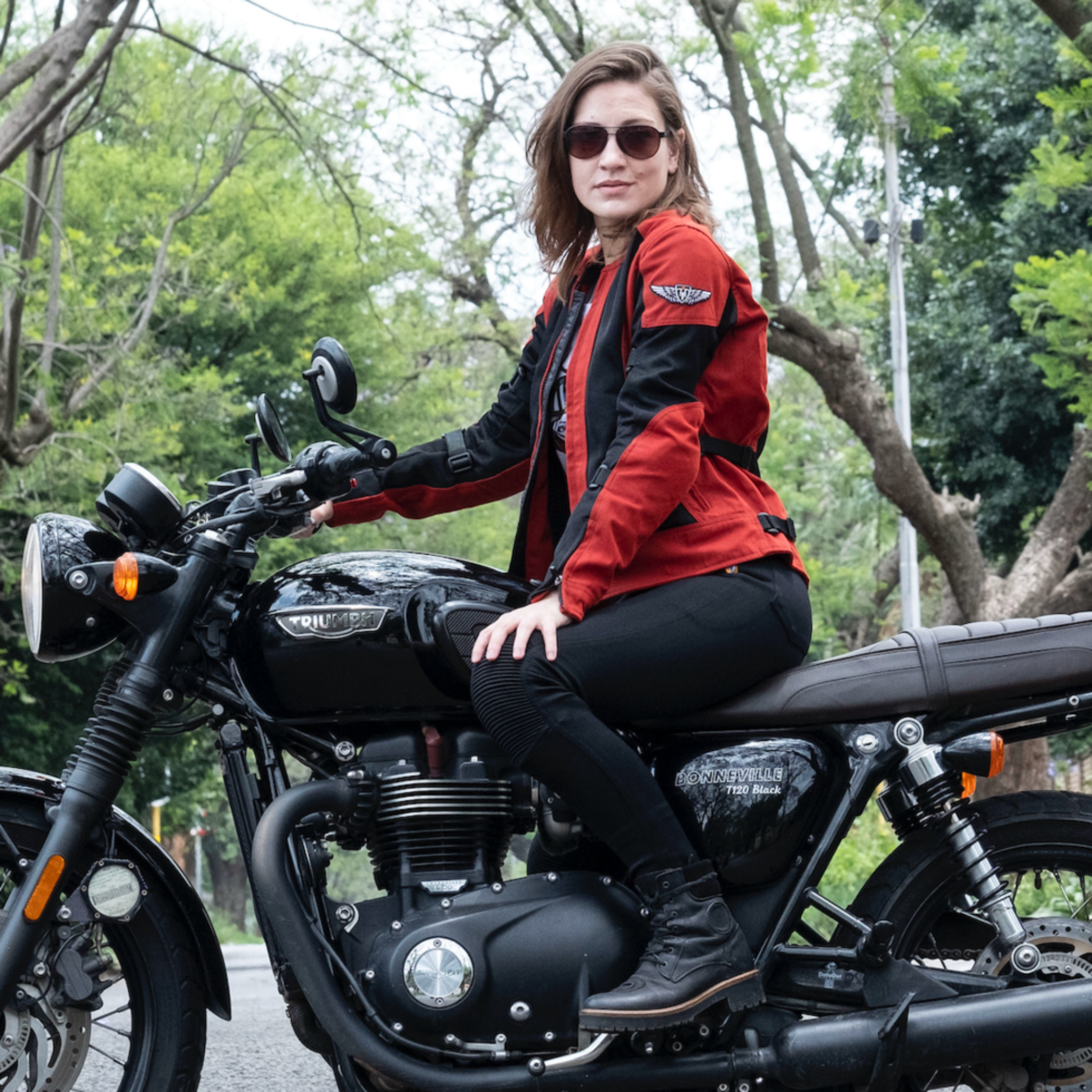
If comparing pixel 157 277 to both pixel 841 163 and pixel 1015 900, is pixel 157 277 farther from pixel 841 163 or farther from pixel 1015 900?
pixel 1015 900

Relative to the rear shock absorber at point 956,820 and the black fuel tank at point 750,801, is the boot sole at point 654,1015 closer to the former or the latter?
the black fuel tank at point 750,801

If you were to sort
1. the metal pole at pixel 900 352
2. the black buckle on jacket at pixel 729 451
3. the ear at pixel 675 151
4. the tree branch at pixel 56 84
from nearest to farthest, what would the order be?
the black buckle on jacket at pixel 729 451, the ear at pixel 675 151, the tree branch at pixel 56 84, the metal pole at pixel 900 352

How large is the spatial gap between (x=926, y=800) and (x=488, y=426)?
1320mm

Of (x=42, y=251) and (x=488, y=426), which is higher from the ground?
(x=42, y=251)

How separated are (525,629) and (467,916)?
0.57 meters

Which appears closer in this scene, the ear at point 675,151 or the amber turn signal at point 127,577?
the amber turn signal at point 127,577

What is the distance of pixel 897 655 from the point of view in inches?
104

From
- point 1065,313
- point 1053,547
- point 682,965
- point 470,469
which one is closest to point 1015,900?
point 682,965

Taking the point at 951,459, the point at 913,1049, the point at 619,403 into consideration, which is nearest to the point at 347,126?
the point at 951,459

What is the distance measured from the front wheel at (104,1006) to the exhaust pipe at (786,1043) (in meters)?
0.37

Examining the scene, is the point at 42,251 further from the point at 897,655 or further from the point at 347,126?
the point at 897,655

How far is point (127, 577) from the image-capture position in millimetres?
2641

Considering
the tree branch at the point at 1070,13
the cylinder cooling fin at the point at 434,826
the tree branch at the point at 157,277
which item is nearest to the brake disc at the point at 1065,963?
the cylinder cooling fin at the point at 434,826

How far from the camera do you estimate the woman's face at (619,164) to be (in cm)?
289
